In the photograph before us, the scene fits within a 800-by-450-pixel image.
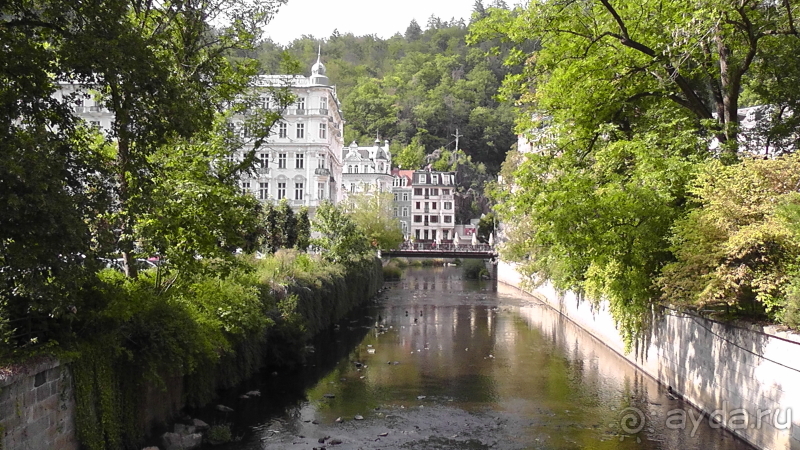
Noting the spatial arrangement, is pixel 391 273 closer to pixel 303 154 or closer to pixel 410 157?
pixel 303 154

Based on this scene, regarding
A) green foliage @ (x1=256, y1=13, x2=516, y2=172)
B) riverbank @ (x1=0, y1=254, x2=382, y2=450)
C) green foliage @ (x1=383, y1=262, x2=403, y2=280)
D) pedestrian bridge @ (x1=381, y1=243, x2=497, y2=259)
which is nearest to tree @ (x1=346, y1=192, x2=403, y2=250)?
pedestrian bridge @ (x1=381, y1=243, x2=497, y2=259)

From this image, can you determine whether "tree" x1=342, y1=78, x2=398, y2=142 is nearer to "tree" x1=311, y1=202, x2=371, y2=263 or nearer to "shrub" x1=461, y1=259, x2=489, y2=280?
"shrub" x1=461, y1=259, x2=489, y2=280

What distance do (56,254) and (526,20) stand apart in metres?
16.3

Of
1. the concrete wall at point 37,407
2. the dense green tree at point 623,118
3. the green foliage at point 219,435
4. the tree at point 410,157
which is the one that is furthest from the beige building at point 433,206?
the concrete wall at point 37,407

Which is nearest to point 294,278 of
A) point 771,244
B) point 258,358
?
point 258,358

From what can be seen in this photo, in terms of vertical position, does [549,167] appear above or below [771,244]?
above

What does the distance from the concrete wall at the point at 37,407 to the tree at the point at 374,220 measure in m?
53.3

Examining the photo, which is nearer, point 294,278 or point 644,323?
point 644,323

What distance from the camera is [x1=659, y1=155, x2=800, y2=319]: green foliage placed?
14977 mm

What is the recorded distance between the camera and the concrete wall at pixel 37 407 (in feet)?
35.8

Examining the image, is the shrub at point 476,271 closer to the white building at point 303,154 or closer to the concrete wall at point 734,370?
the white building at point 303,154

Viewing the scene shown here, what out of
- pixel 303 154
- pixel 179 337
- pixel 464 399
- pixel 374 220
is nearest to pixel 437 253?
pixel 374 220

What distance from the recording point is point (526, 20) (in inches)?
854

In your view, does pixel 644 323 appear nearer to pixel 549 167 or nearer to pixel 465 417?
pixel 549 167
